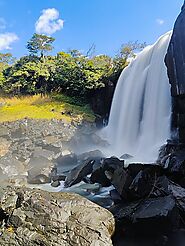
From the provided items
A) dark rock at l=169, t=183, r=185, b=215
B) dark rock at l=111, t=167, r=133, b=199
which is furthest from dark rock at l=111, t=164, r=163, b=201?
dark rock at l=169, t=183, r=185, b=215

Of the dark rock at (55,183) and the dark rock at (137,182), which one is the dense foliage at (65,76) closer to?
the dark rock at (55,183)

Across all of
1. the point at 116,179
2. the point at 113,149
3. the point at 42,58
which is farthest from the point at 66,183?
the point at 42,58

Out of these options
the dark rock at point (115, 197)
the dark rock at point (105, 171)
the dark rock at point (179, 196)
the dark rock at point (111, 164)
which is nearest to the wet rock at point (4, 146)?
the dark rock at point (105, 171)

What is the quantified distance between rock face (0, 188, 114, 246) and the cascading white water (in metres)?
8.58

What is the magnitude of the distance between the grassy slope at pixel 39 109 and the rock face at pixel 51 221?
1420cm

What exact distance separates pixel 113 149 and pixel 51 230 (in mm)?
14184

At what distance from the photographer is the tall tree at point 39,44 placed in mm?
30469

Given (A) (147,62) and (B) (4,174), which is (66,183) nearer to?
(B) (4,174)

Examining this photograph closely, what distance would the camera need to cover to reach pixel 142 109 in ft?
63.7

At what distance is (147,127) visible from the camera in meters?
18.0

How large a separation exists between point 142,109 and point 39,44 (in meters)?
17.1

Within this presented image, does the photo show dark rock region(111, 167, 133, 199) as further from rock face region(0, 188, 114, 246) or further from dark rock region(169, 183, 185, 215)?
rock face region(0, 188, 114, 246)

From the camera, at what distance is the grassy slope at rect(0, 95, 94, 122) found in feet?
68.4

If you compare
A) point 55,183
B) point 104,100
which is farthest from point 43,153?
point 104,100
